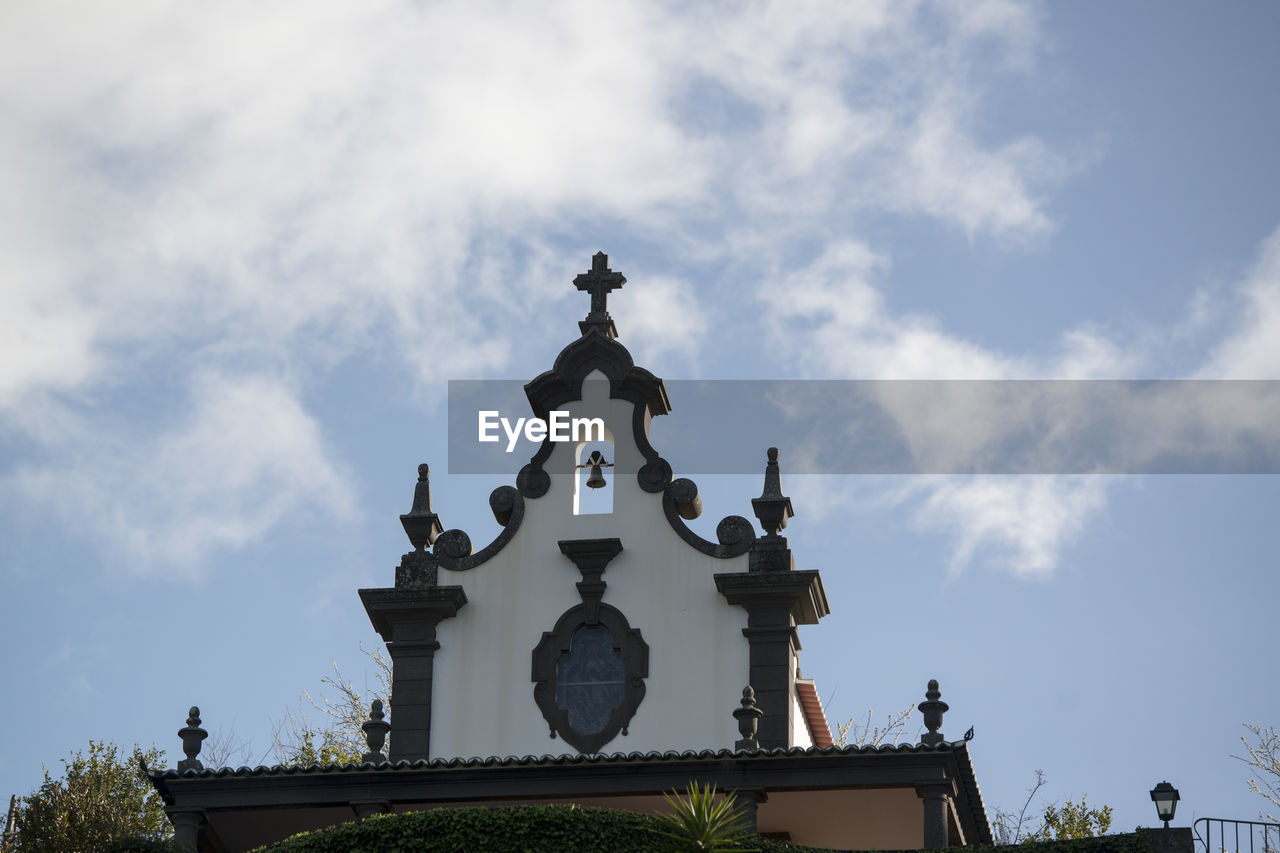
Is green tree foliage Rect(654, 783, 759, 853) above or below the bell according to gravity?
below

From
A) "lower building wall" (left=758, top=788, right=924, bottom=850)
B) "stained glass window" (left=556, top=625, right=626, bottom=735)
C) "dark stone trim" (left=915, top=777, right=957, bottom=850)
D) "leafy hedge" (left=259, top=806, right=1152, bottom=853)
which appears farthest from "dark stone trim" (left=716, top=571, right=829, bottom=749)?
"leafy hedge" (left=259, top=806, right=1152, bottom=853)

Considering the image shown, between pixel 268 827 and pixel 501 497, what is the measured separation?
557cm

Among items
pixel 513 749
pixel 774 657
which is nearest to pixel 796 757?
pixel 774 657

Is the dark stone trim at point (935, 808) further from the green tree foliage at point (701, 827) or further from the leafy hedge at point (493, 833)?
the leafy hedge at point (493, 833)

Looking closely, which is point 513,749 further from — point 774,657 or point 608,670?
point 774,657

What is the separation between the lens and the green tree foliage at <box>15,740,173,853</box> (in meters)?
26.4

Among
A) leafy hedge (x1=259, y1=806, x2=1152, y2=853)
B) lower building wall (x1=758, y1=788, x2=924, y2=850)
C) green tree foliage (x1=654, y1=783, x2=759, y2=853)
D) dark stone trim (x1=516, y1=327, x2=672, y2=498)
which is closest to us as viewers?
A: green tree foliage (x1=654, y1=783, x2=759, y2=853)

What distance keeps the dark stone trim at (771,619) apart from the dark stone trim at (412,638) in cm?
391

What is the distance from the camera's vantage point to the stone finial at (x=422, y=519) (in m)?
27.0

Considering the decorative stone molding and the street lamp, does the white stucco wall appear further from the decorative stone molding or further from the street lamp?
the street lamp

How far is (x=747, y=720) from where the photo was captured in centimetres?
2358

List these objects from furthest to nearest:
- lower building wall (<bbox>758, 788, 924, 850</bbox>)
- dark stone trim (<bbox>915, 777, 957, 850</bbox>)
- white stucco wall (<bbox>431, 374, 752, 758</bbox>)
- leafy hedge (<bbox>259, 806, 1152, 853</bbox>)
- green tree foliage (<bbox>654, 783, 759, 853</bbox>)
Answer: white stucco wall (<bbox>431, 374, 752, 758</bbox>) < lower building wall (<bbox>758, 788, 924, 850</bbox>) < dark stone trim (<bbox>915, 777, 957, 850</bbox>) < leafy hedge (<bbox>259, 806, 1152, 853</bbox>) < green tree foliage (<bbox>654, 783, 759, 853</bbox>)

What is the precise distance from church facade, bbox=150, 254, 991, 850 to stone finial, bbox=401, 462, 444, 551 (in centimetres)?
3

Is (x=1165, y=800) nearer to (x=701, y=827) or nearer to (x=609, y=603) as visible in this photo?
(x=701, y=827)
